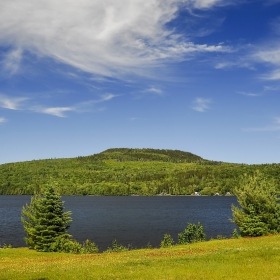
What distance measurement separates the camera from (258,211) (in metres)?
55.5

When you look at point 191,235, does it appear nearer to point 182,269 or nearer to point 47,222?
point 47,222

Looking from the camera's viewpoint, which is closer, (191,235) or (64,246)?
Answer: (64,246)

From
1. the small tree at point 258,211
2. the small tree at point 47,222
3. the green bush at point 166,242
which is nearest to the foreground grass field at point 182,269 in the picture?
the small tree at point 258,211

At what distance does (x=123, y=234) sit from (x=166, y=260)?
68.7 metres

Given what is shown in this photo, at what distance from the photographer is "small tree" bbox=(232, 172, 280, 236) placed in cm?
5300

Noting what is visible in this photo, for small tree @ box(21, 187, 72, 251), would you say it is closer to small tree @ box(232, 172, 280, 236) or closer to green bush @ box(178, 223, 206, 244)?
green bush @ box(178, 223, 206, 244)

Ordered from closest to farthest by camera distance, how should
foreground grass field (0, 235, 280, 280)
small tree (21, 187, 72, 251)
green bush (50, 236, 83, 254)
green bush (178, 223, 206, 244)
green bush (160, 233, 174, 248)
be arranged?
foreground grass field (0, 235, 280, 280)
green bush (50, 236, 83, 254)
small tree (21, 187, 72, 251)
green bush (160, 233, 174, 248)
green bush (178, 223, 206, 244)

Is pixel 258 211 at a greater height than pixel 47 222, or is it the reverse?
pixel 258 211

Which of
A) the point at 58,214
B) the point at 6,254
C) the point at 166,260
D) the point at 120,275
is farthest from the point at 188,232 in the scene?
the point at 120,275

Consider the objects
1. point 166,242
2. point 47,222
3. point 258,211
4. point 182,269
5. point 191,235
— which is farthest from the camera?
point 191,235

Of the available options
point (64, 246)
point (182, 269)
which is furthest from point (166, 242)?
point (182, 269)

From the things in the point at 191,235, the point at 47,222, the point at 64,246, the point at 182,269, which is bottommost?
the point at 191,235

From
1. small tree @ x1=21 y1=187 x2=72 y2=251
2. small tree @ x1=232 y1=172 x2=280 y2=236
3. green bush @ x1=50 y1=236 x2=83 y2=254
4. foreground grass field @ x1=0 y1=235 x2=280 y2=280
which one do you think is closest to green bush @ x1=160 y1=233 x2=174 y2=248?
small tree @ x1=232 y1=172 x2=280 y2=236

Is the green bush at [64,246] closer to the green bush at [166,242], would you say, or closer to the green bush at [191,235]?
the green bush at [166,242]
